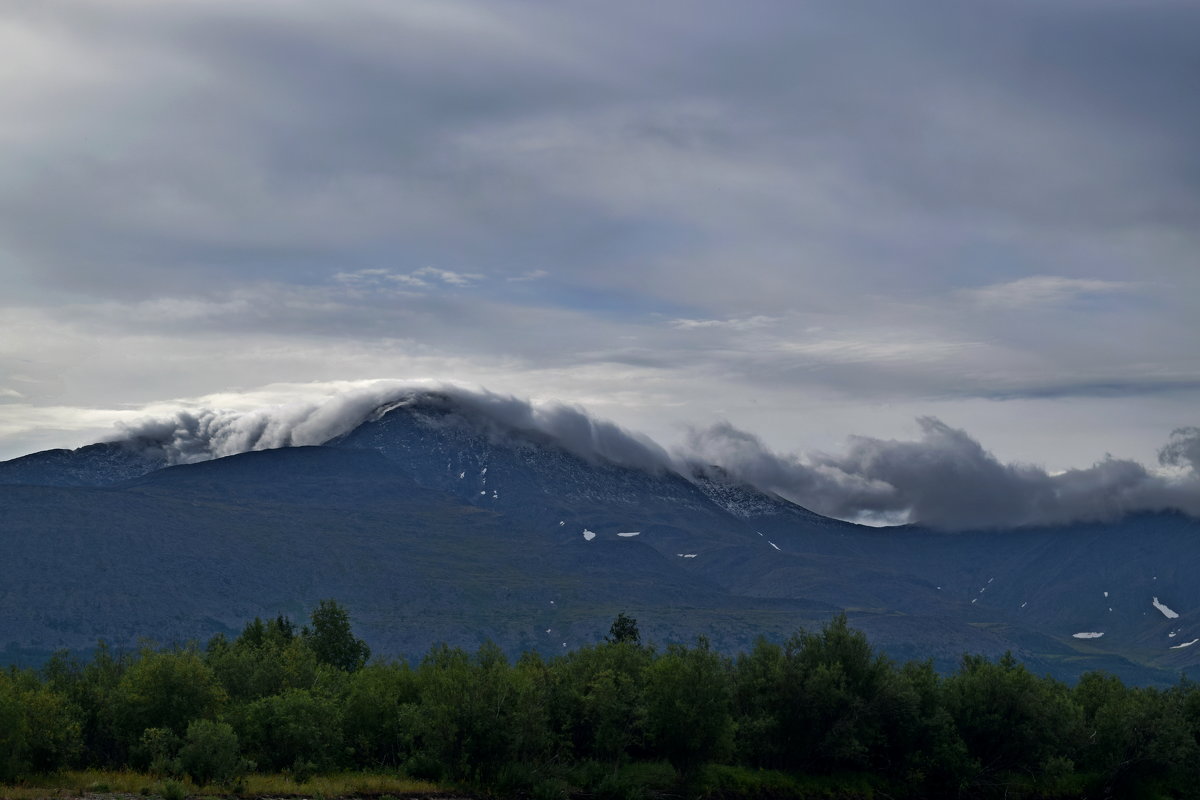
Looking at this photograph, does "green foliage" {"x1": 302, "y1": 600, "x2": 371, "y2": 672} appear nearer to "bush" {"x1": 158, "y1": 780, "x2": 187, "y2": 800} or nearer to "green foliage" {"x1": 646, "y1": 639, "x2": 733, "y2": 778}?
"green foliage" {"x1": 646, "y1": 639, "x2": 733, "y2": 778}

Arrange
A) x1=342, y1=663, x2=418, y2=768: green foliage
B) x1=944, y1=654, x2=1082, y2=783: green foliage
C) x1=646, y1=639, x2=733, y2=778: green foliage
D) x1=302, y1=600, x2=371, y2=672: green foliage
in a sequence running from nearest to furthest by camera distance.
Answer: x1=342, y1=663, x2=418, y2=768: green foliage
x1=646, y1=639, x2=733, y2=778: green foliage
x1=944, y1=654, x2=1082, y2=783: green foliage
x1=302, y1=600, x2=371, y2=672: green foliage

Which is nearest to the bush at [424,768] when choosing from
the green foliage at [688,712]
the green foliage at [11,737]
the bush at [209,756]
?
the bush at [209,756]

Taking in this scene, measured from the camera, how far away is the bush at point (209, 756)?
2650 inches

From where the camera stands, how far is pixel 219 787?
66188 mm

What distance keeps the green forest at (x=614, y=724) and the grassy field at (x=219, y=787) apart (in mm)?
1040

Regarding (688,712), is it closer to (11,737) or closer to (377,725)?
(377,725)

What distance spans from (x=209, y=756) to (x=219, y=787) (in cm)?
207

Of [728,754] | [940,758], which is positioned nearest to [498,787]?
[728,754]

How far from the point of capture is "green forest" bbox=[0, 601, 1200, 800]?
74.4m

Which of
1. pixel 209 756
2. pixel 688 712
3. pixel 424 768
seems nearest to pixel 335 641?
pixel 688 712

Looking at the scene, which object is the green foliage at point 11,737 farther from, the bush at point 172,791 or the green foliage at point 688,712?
the green foliage at point 688,712

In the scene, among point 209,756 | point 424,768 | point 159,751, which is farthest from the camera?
point 424,768

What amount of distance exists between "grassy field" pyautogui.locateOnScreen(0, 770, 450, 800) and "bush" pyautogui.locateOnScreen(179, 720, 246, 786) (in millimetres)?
1011

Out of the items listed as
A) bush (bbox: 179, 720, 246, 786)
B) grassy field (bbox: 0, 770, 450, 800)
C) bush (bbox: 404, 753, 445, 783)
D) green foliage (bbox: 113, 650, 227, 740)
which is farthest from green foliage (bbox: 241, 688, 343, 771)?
bush (bbox: 179, 720, 246, 786)
